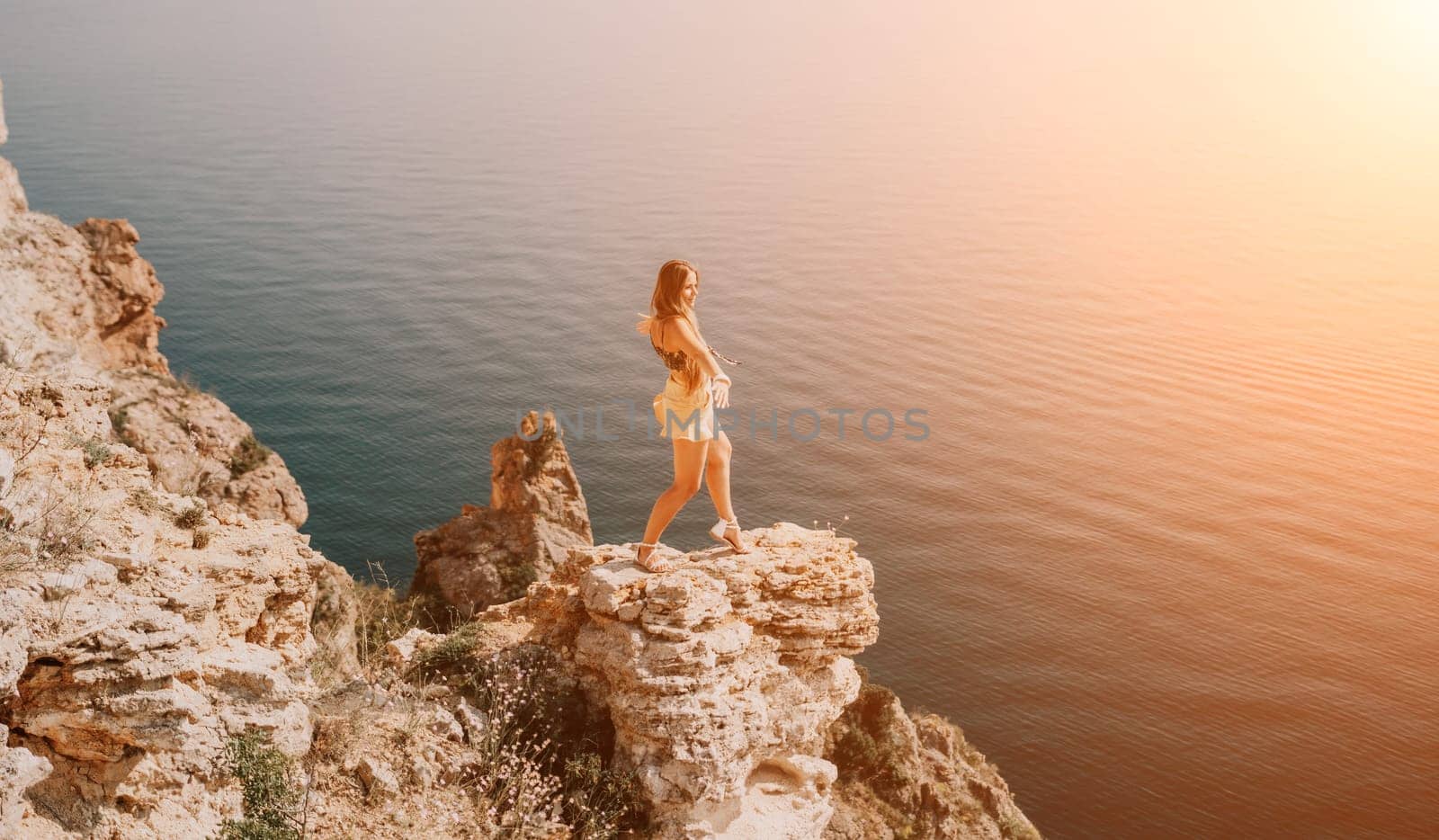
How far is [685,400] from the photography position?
8.07 metres

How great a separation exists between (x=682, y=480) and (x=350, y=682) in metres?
3.13

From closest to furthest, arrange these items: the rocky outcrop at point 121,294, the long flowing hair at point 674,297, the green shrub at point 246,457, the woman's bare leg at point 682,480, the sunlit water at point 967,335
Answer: the long flowing hair at point 674,297 < the woman's bare leg at point 682,480 < the green shrub at point 246,457 < the rocky outcrop at point 121,294 < the sunlit water at point 967,335

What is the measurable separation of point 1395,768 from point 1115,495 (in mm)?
13258

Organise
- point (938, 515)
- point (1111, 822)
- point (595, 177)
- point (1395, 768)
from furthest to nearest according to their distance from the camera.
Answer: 1. point (595, 177)
2. point (938, 515)
3. point (1395, 768)
4. point (1111, 822)

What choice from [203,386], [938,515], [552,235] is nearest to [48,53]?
[552,235]

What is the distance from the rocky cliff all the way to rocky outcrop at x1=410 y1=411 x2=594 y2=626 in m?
10.9

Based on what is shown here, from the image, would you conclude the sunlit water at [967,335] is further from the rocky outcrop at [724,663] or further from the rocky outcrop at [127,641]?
the rocky outcrop at [127,641]

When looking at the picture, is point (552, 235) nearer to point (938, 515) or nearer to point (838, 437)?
point (838, 437)

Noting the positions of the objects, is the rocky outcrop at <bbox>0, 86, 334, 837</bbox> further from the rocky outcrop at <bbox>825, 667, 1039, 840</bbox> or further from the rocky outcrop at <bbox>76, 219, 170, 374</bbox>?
the rocky outcrop at <bbox>76, 219, 170, 374</bbox>

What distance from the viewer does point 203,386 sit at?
41344 mm

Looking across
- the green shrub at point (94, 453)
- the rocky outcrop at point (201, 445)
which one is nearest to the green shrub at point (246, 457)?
the rocky outcrop at point (201, 445)

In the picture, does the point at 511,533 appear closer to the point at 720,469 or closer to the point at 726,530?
the point at 726,530

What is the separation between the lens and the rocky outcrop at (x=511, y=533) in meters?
21.8

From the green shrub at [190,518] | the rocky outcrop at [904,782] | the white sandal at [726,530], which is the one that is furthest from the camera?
the rocky outcrop at [904,782]
